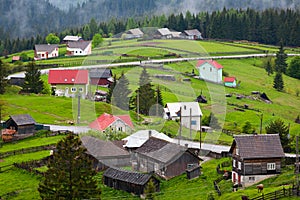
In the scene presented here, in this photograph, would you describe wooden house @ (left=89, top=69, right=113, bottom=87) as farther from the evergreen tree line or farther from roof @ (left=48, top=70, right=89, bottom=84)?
the evergreen tree line

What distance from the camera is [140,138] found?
62812 mm

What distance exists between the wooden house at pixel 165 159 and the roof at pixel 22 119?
59.8 ft

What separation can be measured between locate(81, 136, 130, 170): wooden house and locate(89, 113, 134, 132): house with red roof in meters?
7.02

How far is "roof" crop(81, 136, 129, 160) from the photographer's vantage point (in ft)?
190

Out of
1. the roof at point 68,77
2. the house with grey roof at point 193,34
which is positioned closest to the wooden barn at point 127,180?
the roof at point 68,77

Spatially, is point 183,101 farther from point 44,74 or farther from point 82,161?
point 82,161

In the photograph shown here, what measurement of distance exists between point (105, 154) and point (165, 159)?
679cm

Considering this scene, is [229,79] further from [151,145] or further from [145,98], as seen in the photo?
[151,145]

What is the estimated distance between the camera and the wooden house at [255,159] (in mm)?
50125

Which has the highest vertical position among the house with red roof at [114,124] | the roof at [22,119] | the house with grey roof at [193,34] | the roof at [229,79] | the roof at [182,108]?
the house with grey roof at [193,34]

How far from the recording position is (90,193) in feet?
152

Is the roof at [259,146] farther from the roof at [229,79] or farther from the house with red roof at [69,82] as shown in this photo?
the roof at [229,79]

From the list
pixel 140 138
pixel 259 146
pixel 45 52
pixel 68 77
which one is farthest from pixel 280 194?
pixel 45 52

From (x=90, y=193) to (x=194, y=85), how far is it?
2150 inches
